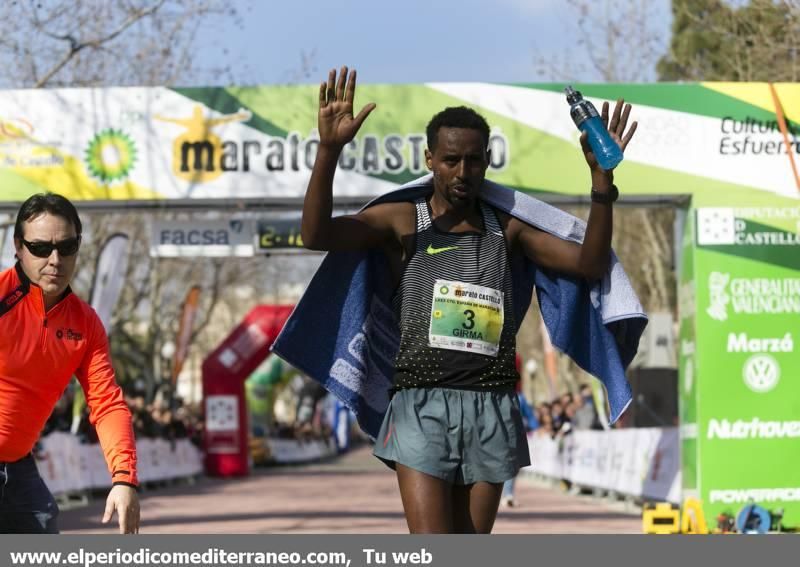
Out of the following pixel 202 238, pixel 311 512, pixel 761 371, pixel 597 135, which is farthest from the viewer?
pixel 311 512

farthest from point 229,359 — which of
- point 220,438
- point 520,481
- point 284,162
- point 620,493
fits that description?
point 284,162

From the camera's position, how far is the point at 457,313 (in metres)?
4.96

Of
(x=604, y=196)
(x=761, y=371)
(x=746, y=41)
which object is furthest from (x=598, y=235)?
(x=746, y=41)

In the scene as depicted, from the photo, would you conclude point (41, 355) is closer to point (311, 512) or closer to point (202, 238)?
point (202, 238)

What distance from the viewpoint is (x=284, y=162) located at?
14.1m

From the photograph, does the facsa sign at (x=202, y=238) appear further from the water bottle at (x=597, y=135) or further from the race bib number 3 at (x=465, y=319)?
the water bottle at (x=597, y=135)

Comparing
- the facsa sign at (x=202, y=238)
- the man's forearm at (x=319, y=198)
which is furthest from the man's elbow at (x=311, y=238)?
the facsa sign at (x=202, y=238)

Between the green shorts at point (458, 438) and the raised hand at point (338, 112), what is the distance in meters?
0.89

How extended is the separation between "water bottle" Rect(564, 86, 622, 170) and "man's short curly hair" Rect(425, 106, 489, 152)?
0.30m

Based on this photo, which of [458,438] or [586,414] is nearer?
[458,438]
